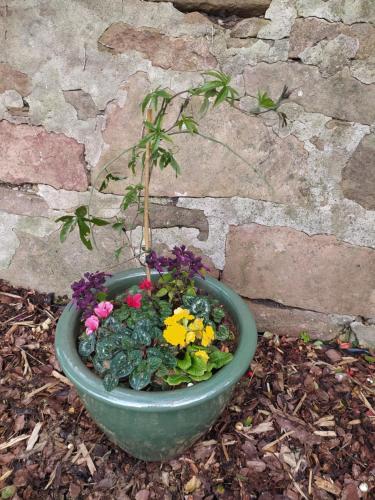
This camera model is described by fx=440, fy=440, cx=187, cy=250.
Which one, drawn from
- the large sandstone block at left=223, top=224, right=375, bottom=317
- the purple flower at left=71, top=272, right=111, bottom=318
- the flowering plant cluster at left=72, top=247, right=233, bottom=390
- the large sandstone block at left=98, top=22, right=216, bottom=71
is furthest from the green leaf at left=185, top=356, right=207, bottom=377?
the large sandstone block at left=98, top=22, right=216, bottom=71

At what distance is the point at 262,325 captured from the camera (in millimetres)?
1940

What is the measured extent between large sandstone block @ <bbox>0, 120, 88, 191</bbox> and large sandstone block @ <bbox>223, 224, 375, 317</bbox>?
2.20ft

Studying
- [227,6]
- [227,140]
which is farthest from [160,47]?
[227,140]

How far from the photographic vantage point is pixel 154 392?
1201mm

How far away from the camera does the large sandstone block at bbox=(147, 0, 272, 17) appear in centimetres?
141

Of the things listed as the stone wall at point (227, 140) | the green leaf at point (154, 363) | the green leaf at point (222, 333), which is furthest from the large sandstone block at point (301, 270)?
the green leaf at point (154, 363)

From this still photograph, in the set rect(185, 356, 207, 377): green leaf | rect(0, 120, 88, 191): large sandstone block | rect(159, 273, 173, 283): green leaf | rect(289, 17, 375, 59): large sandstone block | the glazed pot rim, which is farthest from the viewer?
rect(0, 120, 88, 191): large sandstone block

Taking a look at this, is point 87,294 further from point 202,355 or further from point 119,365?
point 202,355

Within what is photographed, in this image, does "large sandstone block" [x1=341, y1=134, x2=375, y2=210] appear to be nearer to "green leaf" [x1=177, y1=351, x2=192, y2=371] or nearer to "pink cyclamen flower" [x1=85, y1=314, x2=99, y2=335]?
"green leaf" [x1=177, y1=351, x2=192, y2=371]

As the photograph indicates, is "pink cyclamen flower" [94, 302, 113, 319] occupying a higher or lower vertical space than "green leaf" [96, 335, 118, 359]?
higher

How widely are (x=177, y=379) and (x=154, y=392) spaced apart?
9 cm

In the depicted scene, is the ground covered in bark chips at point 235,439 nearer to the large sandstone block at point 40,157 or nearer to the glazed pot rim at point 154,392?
the glazed pot rim at point 154,392

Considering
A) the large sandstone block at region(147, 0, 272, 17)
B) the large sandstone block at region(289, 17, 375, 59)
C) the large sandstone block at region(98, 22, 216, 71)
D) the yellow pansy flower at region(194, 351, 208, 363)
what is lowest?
the yellow pansy flower at region(194, 351, 208, 363)

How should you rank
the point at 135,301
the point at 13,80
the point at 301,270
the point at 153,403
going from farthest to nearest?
the point at 301,270
the point at 13,80
the point at 135,301
the point at 153,403
